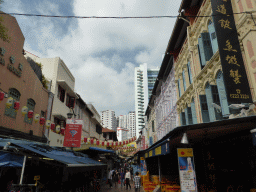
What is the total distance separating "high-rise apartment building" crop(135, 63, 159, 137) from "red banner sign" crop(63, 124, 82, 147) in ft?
283

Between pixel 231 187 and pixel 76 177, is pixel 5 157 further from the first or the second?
pixel 231 187

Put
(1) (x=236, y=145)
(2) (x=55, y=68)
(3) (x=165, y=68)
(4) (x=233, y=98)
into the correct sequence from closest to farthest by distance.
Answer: (4) (x=233, y=98)
(1) (x=236, y=145)
(2) (x=55, y=68)
(3) (x=165, y=68)

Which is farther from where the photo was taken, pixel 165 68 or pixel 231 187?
pixel 165 68

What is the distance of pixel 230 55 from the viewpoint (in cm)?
799

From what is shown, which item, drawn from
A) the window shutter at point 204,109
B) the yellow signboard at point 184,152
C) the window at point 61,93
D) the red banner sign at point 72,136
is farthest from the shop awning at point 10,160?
the window at point 61,93

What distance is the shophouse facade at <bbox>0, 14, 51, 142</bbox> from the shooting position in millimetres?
10641

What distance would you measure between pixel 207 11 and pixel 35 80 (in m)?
12.6

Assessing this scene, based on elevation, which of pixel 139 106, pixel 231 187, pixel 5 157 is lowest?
pixel 231 187

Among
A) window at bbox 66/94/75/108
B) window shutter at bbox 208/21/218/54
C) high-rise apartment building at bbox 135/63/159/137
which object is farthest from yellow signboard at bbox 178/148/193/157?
high-rise apartment building at bbox 135/63/159/137

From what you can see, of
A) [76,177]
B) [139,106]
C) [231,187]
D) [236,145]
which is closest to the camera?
[231,187]

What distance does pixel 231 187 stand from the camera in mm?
8875

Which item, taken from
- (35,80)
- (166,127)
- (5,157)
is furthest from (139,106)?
(5,157)

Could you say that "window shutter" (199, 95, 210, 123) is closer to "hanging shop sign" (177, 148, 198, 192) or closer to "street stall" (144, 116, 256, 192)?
"street stall" (144, 116, 256, 192)

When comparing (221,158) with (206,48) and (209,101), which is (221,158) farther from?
(206,48)
